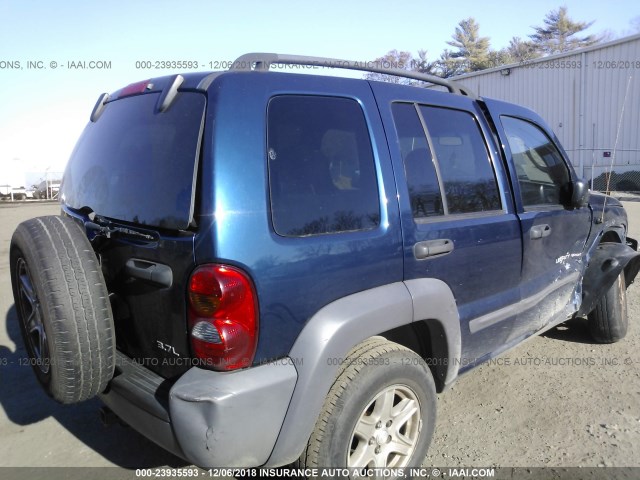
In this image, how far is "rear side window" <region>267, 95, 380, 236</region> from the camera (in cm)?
199

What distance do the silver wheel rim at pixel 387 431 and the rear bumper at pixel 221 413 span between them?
476 millimetres

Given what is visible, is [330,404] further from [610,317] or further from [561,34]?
[561,34]

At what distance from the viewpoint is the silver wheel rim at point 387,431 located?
2.23 meters

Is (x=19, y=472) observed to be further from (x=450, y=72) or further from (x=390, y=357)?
(x=450, y=72)

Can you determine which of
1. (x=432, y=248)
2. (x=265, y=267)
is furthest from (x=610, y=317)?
(x=265, y=267)

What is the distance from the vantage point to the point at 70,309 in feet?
6.48

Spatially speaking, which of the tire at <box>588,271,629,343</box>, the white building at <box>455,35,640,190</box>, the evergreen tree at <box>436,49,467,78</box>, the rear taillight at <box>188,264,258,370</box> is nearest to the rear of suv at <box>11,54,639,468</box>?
the rear taillight at <box>188,264,258,370</box>

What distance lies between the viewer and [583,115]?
22078mm

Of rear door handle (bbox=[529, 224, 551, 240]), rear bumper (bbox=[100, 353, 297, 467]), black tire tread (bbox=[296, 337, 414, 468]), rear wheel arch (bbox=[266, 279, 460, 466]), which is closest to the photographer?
rear bumper (bbox=[100, 353, 297, 467])

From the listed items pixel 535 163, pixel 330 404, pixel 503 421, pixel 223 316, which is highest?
pixel 535 163

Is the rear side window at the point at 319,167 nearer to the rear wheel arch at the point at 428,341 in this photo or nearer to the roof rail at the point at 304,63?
the roof rail at the point at 304,63

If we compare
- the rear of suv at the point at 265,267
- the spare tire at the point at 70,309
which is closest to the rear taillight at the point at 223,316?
the rear of suv at the point at 265,267

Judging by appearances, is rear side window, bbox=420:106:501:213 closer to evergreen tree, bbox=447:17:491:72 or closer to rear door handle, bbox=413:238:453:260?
rear door handle, bbox=413:238:453:260

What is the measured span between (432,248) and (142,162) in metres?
1.40
